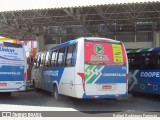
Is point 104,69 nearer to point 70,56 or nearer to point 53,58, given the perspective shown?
point 70,56

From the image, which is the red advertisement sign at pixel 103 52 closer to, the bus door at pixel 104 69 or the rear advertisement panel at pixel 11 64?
the bus door at pixel 104 69

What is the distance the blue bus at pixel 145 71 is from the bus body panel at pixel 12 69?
5334 millimetres

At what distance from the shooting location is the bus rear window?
11.5 metres

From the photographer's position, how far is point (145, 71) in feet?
47.0

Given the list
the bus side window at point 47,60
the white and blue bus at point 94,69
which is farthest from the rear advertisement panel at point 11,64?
the white and blue bus at point 94,69

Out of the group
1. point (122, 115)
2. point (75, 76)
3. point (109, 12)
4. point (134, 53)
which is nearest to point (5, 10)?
point (109, 12)

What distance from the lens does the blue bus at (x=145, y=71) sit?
13586mm

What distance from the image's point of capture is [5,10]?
19.0 metres

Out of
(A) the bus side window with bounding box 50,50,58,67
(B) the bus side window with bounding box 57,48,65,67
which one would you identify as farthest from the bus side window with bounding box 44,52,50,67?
(B) the bus side window with bounding box 57,48,65,67

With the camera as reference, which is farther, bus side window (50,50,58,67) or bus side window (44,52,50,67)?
bus side window (44,52,50,67)

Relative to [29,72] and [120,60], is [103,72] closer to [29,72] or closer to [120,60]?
[120,60]

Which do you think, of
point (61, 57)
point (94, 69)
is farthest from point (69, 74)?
point (61, 57)

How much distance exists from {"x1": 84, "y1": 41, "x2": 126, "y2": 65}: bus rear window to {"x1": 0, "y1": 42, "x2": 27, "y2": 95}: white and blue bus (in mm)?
3947

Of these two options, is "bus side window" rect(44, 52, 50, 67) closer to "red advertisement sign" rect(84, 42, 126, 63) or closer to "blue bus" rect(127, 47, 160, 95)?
"blue bus" rect(127, 47, 160, 95)
